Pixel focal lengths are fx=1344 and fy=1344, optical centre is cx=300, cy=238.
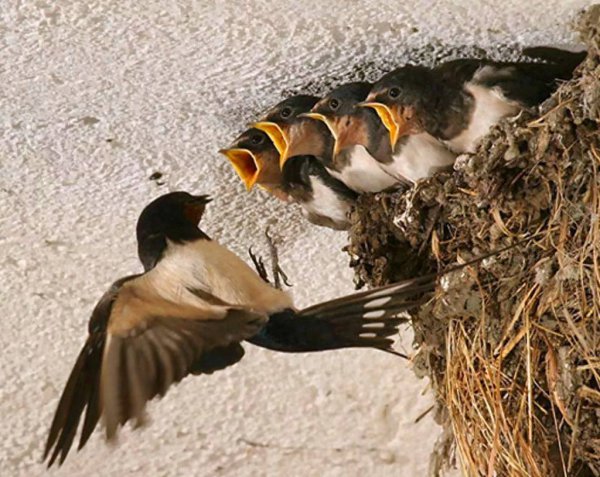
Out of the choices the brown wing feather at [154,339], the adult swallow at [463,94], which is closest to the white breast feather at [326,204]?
the adult swallow at [463,94]

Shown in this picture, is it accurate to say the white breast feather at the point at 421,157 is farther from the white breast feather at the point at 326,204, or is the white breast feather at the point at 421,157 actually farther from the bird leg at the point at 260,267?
the bird leg at the point at 260,267

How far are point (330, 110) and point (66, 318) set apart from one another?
54cm

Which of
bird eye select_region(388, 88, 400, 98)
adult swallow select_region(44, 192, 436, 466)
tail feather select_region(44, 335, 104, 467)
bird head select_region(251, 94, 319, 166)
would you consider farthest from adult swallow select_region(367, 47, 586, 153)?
tail feather select_region(44, 335, 104, 467)

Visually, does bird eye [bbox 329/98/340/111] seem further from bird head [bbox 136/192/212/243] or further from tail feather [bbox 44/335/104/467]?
tail feather [bbox 44/335/104/467]

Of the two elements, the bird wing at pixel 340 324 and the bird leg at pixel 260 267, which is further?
the bird leg at pixel 260 267

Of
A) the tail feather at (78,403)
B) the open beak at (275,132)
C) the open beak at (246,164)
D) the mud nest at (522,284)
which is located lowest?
the mud nest at (522,284)

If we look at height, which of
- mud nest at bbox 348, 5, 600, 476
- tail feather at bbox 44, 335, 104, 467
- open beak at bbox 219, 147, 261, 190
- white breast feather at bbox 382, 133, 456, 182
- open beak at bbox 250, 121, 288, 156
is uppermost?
open beak at bbox 250, 121, 288, 156

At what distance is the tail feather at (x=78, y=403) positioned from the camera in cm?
142

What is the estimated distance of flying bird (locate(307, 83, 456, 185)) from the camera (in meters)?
1.74

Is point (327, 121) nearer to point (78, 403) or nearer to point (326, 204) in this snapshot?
point (326, 204)

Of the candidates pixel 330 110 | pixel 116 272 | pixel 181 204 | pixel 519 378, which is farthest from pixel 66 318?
pixel 519 378

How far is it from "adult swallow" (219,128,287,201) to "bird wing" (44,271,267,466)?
0.25m

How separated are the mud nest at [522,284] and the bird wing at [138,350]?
0.91 feet

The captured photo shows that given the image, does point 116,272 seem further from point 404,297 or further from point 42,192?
point 404,297
